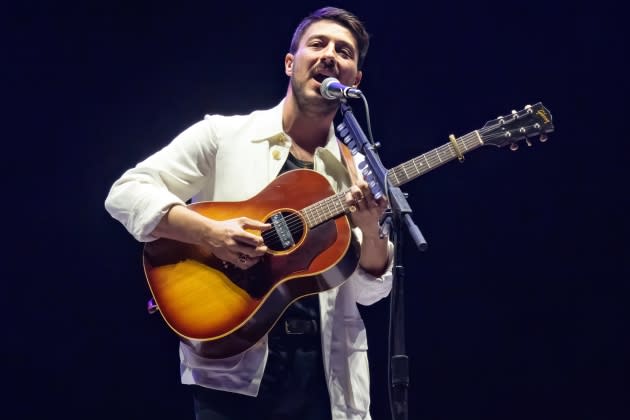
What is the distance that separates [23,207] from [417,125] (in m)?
2.30

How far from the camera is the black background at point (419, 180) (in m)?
3.58

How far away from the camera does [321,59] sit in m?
2.56

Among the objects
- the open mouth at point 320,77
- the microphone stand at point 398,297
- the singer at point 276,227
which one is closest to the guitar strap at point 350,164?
the singer at point 276,227

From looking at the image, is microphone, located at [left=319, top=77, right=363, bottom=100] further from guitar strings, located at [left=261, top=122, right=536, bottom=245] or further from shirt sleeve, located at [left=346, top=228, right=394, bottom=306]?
shirt sleeve, located at [left=346, top=228, right=394, bottom=306]

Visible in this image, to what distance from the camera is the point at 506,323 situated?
391 centimetres

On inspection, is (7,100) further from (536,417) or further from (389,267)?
(536,417)

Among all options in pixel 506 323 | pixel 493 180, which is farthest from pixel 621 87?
pixel 506 323

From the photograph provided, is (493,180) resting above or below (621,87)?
below

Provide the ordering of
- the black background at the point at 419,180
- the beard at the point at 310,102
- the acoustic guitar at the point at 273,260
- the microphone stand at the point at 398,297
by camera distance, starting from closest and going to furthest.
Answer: the microphone stand at the point at 398,297 → the acoustic guitar at the point at 273,260 → the beard at the point at 310,102 → the black background at the point at 419,180

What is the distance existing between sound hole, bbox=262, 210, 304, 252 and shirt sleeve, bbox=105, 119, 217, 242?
0.33 meters

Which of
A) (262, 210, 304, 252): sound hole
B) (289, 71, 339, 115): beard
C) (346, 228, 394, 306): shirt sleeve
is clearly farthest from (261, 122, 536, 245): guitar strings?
(289, 71, 339, 115): beard

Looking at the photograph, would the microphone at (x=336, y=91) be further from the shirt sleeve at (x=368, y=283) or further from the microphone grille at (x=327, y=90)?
the shirt sleeve at (x=368, y=283)

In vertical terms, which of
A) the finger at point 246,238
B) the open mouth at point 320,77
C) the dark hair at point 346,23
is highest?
the dark hair at point 346,23

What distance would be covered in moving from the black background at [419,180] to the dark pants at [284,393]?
4.95 ft
